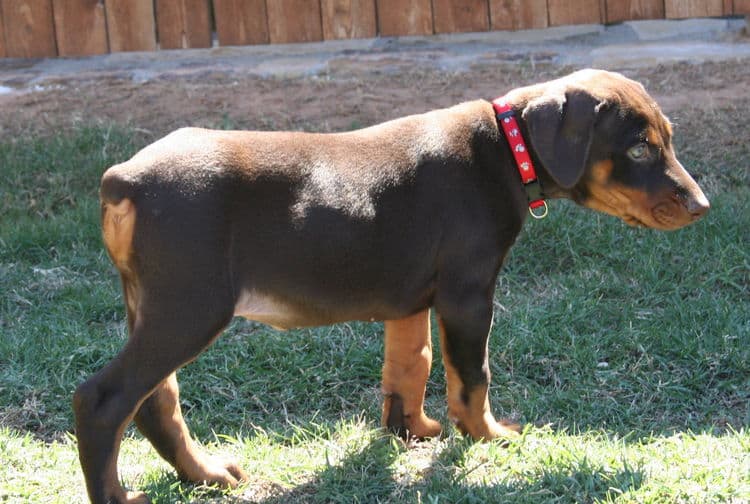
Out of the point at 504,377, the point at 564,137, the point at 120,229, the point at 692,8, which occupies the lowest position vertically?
the point at 504,377

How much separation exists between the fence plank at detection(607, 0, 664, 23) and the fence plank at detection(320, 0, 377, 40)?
187 cm

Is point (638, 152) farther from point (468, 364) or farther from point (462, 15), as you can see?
point (462, 15)

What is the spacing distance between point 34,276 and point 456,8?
13.1 feet

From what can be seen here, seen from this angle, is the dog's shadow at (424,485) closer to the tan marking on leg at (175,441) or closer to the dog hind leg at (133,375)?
the tan marking on leg at (175,441)

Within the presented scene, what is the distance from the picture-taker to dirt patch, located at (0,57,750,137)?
7930 millimetres

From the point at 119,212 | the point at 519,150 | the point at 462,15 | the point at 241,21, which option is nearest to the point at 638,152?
the point at 519,150

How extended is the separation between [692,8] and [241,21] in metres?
3.54

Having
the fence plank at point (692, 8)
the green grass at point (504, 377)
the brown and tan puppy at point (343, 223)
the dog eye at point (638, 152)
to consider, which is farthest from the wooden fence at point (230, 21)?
the dog eye at point (638, 152)

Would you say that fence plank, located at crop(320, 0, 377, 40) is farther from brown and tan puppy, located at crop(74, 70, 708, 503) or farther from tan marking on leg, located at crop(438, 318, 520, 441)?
tan marking on leg, located at crop(438, 318, 520, 441)

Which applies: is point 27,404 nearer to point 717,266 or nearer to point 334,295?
point 334,295

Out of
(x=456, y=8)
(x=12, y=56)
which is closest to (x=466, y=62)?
(x=456, y=8)

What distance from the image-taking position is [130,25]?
8.79m

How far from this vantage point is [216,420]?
5258mm

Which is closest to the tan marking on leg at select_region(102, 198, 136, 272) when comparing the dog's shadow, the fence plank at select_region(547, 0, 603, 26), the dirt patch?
the dog's shadow
